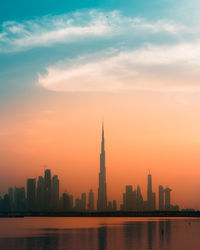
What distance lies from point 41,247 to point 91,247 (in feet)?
39.1

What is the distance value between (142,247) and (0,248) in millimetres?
33321

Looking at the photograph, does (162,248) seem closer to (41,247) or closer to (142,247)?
(142,247)

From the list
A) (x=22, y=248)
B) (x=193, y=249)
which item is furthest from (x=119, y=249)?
(x=22, y=248)

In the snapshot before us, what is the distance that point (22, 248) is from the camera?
3839 inches

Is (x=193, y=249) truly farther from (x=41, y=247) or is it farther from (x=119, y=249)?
(x=41, y=247)

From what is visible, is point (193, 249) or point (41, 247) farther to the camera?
point (41, 247)

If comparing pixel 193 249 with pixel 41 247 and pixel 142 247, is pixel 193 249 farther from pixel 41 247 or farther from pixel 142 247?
pixel 41 247

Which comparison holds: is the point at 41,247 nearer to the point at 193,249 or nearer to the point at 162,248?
the point at 162,248

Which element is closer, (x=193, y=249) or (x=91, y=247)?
(x=193, y=249)

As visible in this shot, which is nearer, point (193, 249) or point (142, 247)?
point (193, 249)

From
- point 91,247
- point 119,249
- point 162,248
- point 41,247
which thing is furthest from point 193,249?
point 41,247

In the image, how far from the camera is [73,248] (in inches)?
3858

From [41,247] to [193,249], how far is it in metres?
35.4

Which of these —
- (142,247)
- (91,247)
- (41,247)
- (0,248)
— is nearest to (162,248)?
(142,247)
